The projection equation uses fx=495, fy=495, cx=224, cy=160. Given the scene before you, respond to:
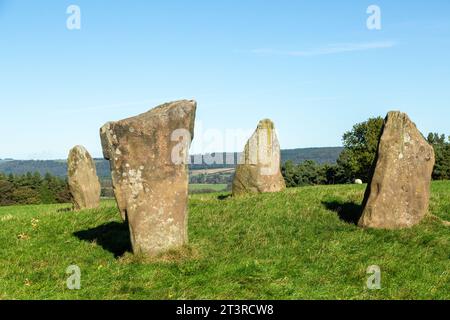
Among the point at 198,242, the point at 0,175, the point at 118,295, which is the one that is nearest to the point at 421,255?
→ the point at 198,242

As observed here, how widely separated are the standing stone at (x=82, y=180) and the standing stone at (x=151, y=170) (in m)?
13.3

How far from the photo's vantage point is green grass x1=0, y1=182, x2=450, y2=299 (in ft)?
35.1

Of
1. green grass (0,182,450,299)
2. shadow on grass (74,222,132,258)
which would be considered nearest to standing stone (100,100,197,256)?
green grass (0,182,450,299)

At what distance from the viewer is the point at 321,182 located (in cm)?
8906

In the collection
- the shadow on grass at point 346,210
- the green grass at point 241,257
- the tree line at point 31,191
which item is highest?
the shadow on grass at point 346,210

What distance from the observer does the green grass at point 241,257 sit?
10.7 m

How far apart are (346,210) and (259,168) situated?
7.94 m

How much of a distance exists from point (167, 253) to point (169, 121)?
3.41 metres

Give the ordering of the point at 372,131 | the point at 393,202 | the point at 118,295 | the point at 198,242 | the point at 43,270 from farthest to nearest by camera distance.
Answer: the point at 372,131 → the point at 393,202 → the point at 198,242 → the point at 43,270 → the point at 118,295

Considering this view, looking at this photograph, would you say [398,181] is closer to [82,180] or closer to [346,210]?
[346,210]

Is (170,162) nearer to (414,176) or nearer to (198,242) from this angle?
(198,242)

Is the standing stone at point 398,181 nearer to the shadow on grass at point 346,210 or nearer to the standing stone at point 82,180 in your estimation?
the shadow on grass at point 346,210

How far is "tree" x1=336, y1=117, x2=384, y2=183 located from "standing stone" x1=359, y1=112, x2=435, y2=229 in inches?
1977

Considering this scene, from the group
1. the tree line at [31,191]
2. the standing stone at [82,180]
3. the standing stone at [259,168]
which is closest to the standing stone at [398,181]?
the standing stone at [259,168]
